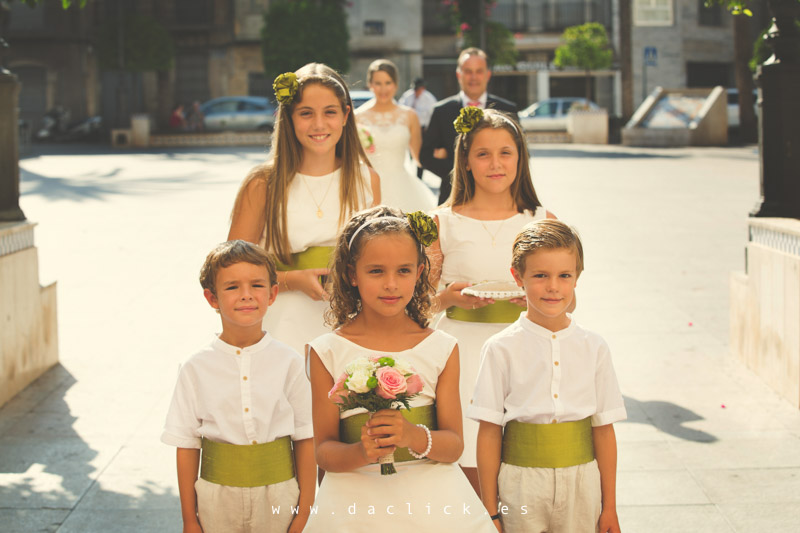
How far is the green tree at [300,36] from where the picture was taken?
3697 centimetres

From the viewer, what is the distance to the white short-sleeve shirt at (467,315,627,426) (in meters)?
3.09

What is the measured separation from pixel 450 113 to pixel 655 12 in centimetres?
3904

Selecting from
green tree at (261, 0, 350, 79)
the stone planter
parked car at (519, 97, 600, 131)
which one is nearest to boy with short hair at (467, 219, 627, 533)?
the stone planter

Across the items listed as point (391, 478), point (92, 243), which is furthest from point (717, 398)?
point (92, 243)

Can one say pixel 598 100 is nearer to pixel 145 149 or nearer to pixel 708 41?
pixel 708 41

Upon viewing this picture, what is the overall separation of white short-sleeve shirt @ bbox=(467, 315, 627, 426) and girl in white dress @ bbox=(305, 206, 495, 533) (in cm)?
13

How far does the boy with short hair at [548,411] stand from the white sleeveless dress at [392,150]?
225 inches

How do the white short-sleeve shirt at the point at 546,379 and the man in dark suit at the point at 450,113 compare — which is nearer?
the white short-sleeve shirt at the point at 546,379

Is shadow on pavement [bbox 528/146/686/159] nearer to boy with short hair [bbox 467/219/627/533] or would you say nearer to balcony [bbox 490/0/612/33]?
balcony [bbox 490/0/612/33]

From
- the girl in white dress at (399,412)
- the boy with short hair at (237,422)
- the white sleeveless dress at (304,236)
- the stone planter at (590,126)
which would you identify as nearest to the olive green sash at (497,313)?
the white sleeveless dress at (304,236)

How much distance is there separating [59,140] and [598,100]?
22.7m

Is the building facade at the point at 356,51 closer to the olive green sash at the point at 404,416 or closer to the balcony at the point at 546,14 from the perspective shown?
the balcony at the point at 546,14

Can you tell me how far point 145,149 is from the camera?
106 ft

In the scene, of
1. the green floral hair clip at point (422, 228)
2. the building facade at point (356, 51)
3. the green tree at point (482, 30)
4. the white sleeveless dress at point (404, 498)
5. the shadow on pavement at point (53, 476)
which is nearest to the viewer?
the white sleeveless dress at point (404, 498)
